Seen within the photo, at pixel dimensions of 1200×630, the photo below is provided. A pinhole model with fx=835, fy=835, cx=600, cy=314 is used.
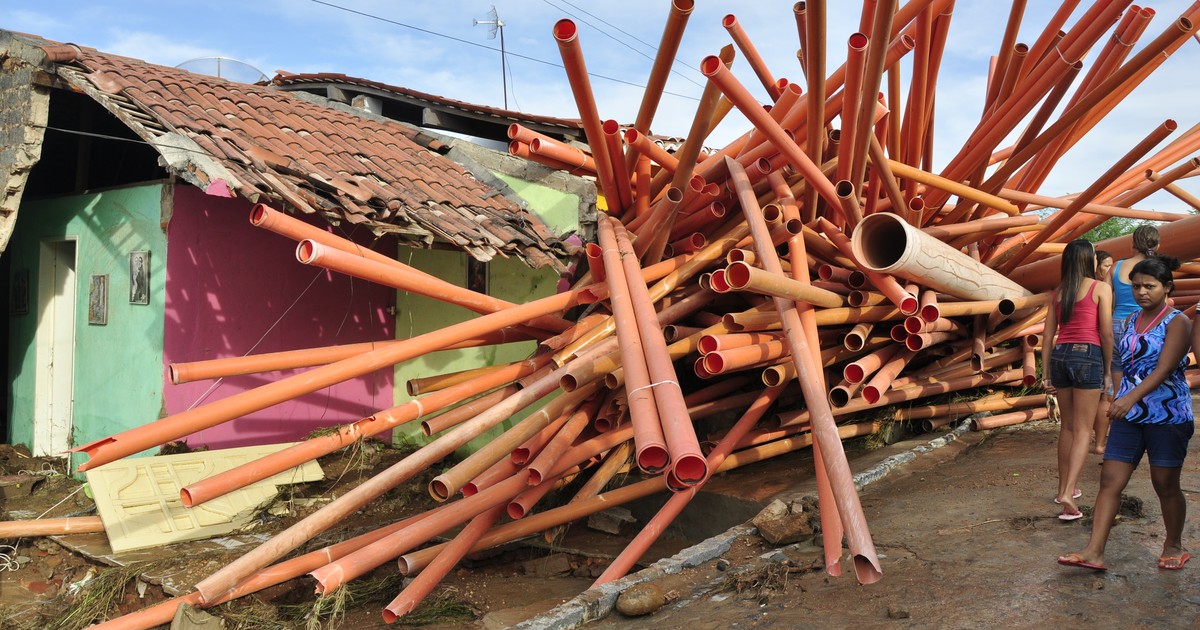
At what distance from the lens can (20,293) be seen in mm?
7746

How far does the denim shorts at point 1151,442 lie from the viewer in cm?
346

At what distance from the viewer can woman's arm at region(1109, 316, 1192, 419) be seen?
3.35 m

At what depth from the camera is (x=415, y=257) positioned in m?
A: 7.96

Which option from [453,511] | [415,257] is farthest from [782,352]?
[415,257]

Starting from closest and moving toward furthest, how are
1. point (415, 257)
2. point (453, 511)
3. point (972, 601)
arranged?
point (972, 601)
point (453, 511)
point (415, 257)

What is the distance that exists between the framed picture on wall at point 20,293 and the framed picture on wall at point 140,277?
179 centimetres

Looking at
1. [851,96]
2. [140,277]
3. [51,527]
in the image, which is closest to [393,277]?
[851,96]

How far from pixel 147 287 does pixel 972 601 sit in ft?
20.0

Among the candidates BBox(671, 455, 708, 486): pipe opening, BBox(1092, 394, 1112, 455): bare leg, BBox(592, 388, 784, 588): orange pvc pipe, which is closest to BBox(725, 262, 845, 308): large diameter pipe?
BBox(592, 388, 784, 588): orange pvc pipe

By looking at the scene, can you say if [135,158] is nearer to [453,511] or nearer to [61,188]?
[61,188]

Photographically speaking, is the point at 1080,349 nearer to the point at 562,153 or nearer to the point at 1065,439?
the point at 1065,439

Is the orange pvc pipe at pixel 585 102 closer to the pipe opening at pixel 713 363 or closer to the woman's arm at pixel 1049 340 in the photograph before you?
the pipe opening at pixel 713 363

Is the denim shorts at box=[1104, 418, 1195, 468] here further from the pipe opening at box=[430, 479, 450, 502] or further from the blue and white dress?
the pipe opening at box=[430, 479, 450, 502]

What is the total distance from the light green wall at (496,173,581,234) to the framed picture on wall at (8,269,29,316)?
4.58m
